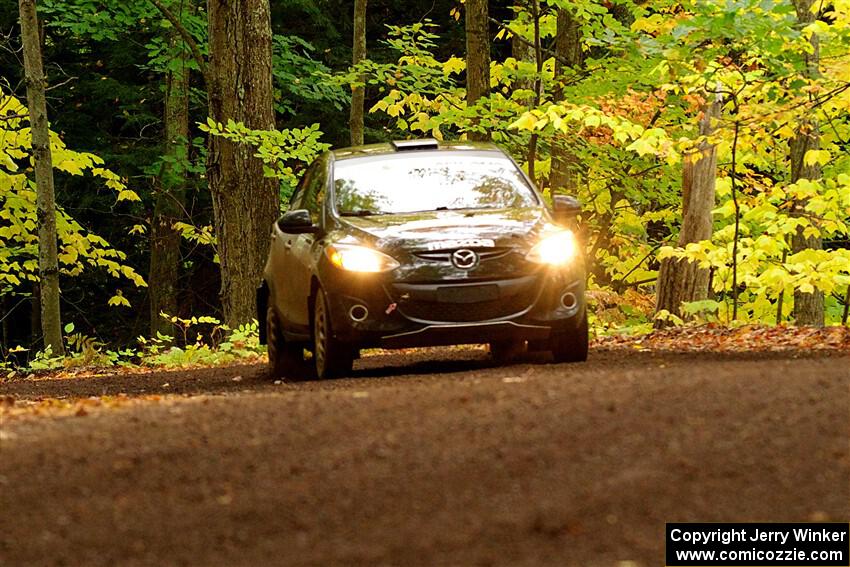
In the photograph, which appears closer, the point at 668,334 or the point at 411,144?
the point at 411,144

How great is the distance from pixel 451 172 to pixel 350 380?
211cm

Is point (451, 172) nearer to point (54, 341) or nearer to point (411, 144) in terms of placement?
point (411, 144)

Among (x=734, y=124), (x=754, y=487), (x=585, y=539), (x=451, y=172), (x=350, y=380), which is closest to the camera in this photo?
(x=585, y=539)

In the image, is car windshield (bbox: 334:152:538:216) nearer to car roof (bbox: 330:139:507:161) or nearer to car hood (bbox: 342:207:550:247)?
car roof (bbox: 330:139:507:161)

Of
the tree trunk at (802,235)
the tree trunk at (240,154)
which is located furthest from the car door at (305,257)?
the tree trunk at (802,235)

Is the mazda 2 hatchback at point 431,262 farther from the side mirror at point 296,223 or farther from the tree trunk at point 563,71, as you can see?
the tree trunk at point 563,71

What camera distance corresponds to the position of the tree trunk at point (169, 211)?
1099 inches

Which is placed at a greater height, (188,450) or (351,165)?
(351,165)

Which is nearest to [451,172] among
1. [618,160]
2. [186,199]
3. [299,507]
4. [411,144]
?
[411,144]

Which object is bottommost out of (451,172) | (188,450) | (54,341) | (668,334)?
(54,341)

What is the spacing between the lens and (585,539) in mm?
4879

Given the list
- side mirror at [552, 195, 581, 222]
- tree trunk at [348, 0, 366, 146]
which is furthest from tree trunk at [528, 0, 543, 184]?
side mirror at [552, 195, 581, 222]

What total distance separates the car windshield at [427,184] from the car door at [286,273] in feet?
2.38

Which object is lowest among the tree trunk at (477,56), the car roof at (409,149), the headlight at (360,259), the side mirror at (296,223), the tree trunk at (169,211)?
the tree trunk at (169,211)
